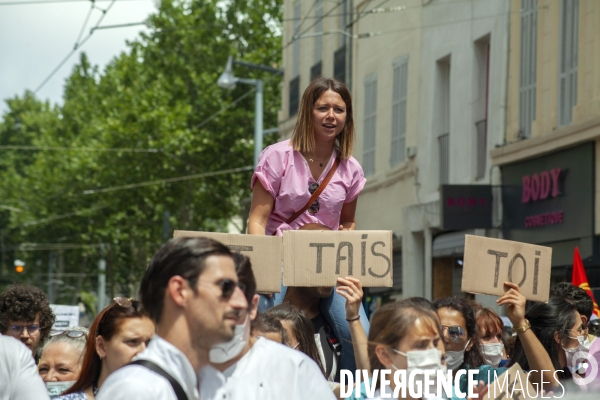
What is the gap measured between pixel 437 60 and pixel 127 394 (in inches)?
752

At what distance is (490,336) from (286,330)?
1449 mm

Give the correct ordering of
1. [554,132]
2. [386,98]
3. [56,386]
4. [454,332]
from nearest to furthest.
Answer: [454,332]
[56,386]
[554,132]
[386,98]

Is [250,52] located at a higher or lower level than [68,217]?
higher

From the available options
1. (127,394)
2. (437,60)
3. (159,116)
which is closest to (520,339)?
(127,394)

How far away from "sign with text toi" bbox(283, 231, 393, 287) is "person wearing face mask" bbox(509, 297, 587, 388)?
0.91m

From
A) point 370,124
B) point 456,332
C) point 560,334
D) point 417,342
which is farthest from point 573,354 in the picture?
point 370,124

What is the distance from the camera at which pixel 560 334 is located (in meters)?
5.91

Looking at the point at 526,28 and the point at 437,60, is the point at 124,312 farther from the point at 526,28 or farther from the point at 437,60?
the point at 437,60

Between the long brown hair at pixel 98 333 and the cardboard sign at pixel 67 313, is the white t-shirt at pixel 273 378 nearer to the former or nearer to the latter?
the long brown hair at pixel 98 333

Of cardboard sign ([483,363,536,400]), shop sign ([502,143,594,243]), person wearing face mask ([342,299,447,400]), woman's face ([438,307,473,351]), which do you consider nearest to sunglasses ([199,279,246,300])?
person wearing face mask ([342,299,447,400])

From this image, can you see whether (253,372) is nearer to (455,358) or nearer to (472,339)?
(455,358)

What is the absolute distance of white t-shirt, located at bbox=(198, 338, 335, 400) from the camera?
355cm

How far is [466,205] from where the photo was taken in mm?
18984

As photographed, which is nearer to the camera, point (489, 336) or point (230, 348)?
point (230, 348)
